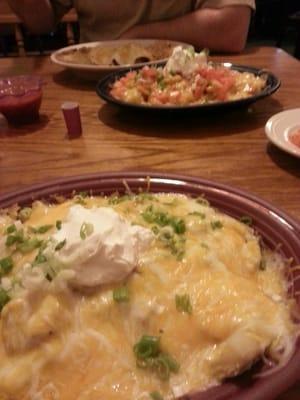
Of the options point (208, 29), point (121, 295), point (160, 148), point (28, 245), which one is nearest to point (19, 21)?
point (208, 29)

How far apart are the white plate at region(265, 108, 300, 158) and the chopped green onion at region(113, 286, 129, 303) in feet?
2.62

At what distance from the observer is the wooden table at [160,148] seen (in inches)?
51.6

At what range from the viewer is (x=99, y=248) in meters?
0.68

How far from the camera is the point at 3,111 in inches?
69.9

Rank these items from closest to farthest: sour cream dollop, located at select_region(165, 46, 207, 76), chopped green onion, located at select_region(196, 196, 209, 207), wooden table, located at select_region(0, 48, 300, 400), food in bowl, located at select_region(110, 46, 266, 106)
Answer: chopped green onion, located at select_region(196, 196, 209, 207), wooden table, located at select_region(0, 48, 300, 400), food in bowl, located at select_region(110, 46, 266, 106), sour cream dollop, located at select_region(165, 46, 207, 76)

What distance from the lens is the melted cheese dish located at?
0.62 metres

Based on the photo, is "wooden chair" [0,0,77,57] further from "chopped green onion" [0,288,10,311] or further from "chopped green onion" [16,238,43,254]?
"chopped green onion" [0,288,10,311]

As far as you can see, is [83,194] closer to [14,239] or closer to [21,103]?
[14,239]

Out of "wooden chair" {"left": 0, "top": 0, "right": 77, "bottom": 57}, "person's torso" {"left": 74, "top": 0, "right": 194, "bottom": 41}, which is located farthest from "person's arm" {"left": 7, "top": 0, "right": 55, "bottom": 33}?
"wooden chair" {"left": 0, "top": 0, "right": 77, "bottom": 57}

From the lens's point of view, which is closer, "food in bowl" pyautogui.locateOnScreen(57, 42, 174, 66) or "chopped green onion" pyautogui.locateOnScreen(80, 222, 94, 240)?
"chopped green onion" pyautogui.locateOnScreen(80, 222, 94, 240)

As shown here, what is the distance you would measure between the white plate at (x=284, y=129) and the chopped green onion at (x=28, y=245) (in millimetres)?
822

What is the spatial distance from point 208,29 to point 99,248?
2277 millimetres

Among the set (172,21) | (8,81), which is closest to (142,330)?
(8,81)

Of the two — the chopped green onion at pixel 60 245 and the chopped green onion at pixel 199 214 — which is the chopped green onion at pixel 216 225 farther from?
the chopped green onion at pixel 60 245
